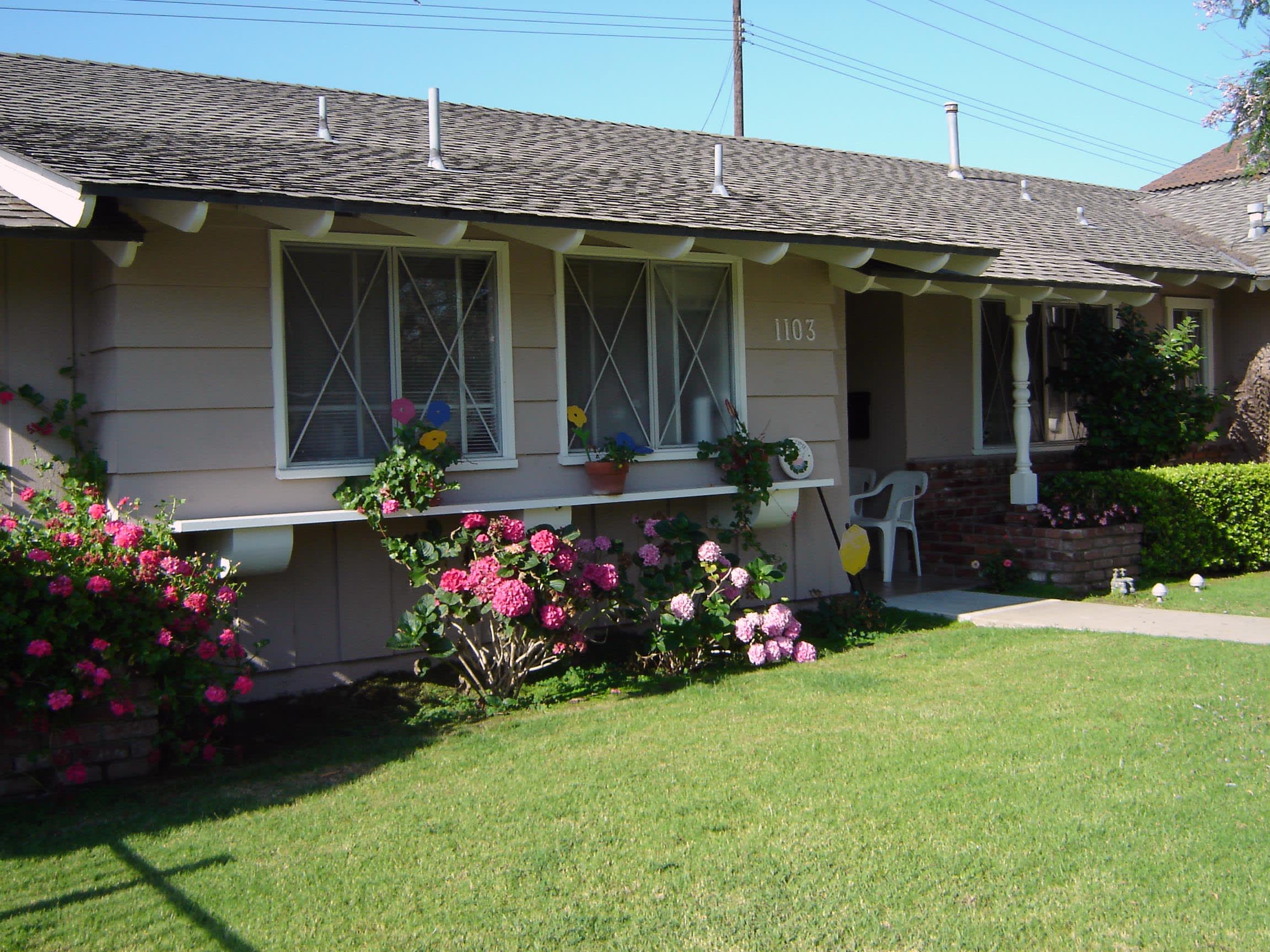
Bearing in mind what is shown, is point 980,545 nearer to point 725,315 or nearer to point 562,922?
point 725,315

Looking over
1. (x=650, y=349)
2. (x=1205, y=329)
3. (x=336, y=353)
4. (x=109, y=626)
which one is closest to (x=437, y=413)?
(x=336, y=353)

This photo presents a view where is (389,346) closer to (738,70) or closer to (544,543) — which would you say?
(544,543)

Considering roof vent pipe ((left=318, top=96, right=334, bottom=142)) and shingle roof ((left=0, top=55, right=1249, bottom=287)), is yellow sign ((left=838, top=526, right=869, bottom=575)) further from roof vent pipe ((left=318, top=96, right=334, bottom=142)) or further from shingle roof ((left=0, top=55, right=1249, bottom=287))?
roof vent pipe ((left=318, top=96, right=334, bottom=142))

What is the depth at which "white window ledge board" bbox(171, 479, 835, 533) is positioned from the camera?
5.87 m

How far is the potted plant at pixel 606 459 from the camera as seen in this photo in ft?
23.1

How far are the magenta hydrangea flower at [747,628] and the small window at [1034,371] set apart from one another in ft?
16.6

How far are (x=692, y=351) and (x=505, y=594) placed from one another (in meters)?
2.61

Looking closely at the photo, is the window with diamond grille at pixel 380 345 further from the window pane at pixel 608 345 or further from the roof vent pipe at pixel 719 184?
the roof vent pipe at pixel 719 184

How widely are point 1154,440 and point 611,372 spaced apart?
6.06 meters

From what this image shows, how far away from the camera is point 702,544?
708 centimetres

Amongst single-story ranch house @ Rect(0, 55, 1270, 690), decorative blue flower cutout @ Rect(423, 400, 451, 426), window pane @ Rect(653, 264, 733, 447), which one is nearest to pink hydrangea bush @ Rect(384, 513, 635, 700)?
single-story ranch house @ Rect(0, 55, 1270, 690)

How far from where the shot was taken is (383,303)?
6625 mm

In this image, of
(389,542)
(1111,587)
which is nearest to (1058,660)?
(1111,587)

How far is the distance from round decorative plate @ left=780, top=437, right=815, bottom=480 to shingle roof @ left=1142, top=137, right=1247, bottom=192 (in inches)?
412
